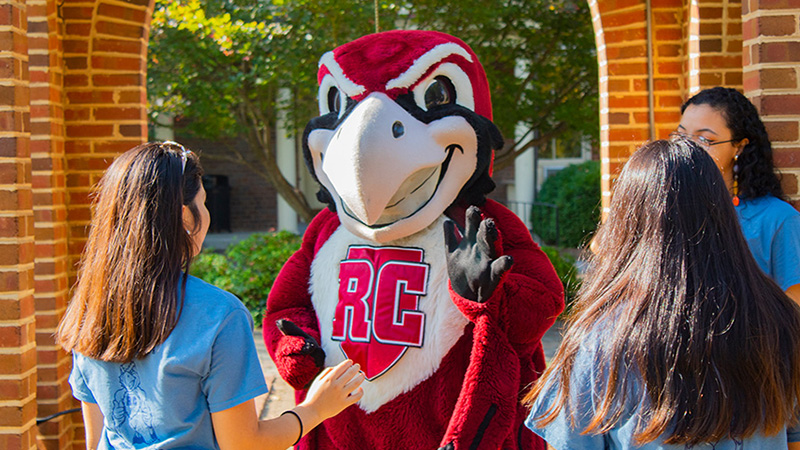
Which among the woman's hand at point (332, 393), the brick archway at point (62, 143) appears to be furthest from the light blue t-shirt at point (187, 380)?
the brick archway at point (62, 143)

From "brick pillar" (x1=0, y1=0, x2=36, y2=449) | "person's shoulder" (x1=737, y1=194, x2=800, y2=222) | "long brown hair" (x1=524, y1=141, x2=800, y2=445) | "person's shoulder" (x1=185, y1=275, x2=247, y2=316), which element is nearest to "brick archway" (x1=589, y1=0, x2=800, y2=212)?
"person's shoulder" (x1=737, y1=194, x2=800, y2=222)

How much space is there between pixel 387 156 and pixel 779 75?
1404mm

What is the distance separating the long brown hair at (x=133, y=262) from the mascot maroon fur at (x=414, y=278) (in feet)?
2.25

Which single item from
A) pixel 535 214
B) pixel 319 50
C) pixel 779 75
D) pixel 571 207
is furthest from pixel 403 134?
pixel 535 214

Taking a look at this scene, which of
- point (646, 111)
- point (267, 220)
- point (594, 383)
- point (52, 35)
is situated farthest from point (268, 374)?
point (267, 220)

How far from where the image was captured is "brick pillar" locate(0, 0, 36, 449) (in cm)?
251

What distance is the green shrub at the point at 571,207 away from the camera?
36.2 feet

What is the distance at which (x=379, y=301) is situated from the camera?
89.8 inches

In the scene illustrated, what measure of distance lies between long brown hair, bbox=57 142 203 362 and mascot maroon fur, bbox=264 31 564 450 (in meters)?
0.69

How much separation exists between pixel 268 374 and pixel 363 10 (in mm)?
3338

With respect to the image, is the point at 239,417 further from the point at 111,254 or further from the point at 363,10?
the point at 363,10

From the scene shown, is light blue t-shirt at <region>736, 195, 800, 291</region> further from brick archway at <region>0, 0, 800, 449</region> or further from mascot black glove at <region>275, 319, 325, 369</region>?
mascot black glove at <region>275, 319, 325, 369</region>

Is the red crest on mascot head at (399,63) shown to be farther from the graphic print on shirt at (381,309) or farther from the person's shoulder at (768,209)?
the person's shoulder at (768,209)

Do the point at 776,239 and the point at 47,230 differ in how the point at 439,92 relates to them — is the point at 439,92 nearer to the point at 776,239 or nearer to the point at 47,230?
the point at 776,239
